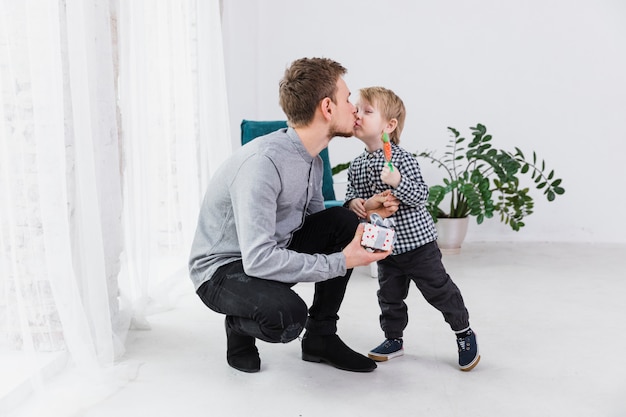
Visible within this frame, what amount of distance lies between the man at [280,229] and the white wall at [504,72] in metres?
2.54

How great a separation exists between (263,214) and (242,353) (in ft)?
1.85

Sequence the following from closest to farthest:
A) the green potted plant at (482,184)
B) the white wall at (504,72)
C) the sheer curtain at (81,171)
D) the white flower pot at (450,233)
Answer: the sheer curtain at (81,171), the green potted plant at (482,184), the white flower pot at (450,233), the white wall at (504,72)

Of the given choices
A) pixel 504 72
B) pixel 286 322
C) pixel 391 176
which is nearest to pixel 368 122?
pixel 391 176

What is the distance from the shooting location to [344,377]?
7.01 ft

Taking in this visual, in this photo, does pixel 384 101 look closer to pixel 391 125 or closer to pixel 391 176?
pixel 391 125

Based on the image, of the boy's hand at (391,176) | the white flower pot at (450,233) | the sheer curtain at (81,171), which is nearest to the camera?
the sheer curtain at (81,171)

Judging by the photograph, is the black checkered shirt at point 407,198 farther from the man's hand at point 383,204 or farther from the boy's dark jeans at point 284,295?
the boy's dark jeans at point 284,295

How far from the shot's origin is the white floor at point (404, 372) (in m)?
1.91

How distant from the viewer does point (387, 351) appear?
7.56ft

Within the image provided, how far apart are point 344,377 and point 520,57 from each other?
318 cm

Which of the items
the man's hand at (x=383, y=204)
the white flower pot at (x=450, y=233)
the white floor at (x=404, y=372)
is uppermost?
the man's hand at (x=383, y=204)

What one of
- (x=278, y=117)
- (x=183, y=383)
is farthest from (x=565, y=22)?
(x=183, y=383)

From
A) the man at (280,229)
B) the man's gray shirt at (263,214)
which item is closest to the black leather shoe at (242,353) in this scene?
→ the man at (280,229)

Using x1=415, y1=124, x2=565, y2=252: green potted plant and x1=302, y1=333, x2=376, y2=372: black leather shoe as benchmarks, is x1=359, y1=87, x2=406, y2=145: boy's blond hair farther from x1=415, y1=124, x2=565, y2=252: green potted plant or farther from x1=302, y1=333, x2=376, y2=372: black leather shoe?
x1=415, y1=124, x2=565, y2=252: green potted plant
